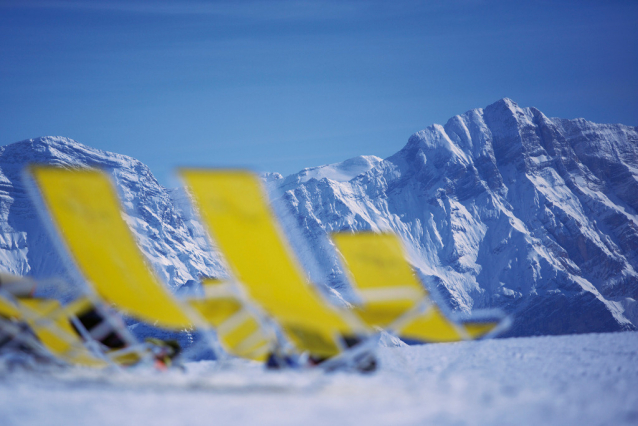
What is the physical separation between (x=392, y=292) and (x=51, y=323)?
12.5ft

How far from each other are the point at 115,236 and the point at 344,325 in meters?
2.45

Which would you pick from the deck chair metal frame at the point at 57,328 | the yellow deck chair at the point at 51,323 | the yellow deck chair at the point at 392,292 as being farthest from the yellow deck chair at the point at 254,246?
the yellow deck chair at the point at 51,323

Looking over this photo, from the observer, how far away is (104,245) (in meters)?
6.57

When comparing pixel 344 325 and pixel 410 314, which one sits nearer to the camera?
pixel 344 325

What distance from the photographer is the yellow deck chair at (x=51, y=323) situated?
263 inches

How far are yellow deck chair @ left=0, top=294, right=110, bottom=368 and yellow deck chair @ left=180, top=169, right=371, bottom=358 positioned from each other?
199cm

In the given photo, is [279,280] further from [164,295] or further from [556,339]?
[556,339]

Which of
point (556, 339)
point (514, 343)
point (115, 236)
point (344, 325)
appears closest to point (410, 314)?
point (344, 325)

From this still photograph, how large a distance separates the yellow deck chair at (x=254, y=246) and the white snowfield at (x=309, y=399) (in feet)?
2.38

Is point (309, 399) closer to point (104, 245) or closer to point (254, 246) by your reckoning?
point (254, 246)

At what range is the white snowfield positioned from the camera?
4859 millimetres

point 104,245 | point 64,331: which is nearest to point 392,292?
point 104,245

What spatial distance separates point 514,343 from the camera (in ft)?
41.3

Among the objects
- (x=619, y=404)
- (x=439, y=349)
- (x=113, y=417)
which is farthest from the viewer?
(x=439, y=349)
